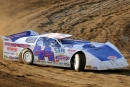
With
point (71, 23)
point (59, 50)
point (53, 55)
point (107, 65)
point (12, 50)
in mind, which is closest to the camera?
point (107, 65)

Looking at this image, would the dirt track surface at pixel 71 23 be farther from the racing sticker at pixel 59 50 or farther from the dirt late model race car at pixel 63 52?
the racing sticker at pixel 59 50

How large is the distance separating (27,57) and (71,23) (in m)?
11.3

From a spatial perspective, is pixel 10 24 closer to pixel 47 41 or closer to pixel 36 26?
pixel 36 26

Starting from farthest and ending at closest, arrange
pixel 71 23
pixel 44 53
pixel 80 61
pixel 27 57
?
pixel 71 23
pixel 27 57
pixel 44 53
pixel 80 61

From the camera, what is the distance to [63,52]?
46.4 ft

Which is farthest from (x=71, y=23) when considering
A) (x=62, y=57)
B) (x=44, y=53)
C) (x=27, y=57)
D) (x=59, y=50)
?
(x=62, y=57)

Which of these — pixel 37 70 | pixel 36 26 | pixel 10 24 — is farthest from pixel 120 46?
pixel 37 70

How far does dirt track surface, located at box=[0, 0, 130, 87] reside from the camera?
521 inches

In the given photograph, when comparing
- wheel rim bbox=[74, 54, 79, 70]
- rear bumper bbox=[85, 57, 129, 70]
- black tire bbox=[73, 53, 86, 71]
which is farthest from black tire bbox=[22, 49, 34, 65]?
rear bumper bbox=[85, 57, 129, 70]

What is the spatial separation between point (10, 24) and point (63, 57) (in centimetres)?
1276

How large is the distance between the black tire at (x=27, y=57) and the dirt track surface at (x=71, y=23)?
322 mm

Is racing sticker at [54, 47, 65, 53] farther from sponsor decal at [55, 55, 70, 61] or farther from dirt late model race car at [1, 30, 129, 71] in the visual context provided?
sponsor decal at [55, 55, 70, 61]

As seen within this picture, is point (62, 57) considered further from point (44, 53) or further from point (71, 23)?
point (71, 23)

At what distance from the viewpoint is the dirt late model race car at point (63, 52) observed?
1350 centimetres
